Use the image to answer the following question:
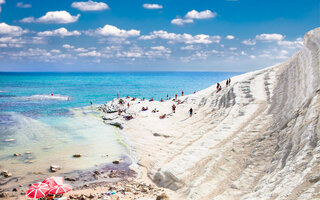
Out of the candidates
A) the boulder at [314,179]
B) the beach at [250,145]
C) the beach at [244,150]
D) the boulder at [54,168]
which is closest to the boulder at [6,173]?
the boulder at [54,168]

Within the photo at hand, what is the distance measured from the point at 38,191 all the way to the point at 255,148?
14.5 m

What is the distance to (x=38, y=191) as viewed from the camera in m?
15.5

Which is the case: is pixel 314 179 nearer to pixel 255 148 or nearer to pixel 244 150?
pixel 255 148

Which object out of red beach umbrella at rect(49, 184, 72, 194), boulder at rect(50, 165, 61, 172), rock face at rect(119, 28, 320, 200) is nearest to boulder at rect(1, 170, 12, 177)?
boulder at rect(50, 165, 61, 172)

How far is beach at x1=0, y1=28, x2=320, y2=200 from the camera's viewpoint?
1233 cm

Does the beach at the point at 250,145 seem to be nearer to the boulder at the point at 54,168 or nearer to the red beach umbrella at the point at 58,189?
the red beach umbrella at the point at 58,189

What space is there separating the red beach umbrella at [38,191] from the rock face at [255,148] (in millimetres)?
7928

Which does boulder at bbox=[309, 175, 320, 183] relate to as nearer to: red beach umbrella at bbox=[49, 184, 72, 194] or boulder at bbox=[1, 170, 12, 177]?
red beach umbrella at bbox=[49, 184, 72, 194]

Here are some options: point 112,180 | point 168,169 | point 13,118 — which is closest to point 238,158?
point 168,169

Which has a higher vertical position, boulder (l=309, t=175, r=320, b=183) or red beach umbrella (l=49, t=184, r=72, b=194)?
boulder (l=309, t=175, r=320, b=183)

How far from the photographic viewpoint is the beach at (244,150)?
485 inches

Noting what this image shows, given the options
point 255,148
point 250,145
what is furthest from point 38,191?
point 250,145

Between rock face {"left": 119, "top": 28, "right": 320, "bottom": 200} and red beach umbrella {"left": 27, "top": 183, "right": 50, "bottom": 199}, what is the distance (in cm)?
793

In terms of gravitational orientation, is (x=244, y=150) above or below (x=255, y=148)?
below
